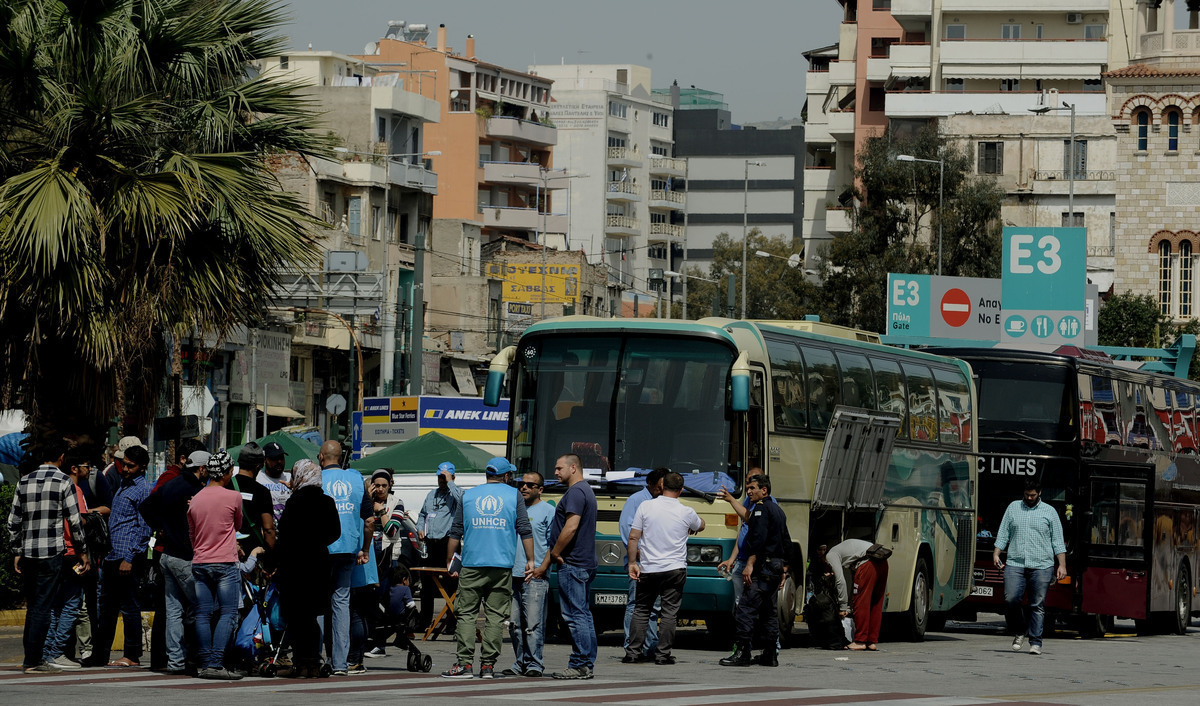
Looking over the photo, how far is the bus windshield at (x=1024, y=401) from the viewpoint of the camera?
26688mm

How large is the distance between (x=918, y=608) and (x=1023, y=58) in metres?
78.7

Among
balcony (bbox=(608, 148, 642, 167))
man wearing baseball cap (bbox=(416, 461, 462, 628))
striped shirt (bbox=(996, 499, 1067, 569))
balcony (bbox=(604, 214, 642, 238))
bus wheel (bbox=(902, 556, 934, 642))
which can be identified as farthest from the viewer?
balcony (bbox=(608, 148, 642, 167))

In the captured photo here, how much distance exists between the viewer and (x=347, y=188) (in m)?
83.0

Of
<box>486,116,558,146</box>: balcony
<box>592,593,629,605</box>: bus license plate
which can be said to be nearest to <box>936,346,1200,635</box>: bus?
<box>592,593,629,605</box>: bus license plate

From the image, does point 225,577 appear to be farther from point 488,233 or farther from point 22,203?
point 488,233

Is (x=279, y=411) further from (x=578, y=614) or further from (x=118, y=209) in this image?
(x=578, y=614)

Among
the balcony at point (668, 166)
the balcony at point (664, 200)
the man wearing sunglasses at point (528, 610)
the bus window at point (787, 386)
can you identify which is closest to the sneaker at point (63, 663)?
the man wearing sunglasses at point (528, 610)

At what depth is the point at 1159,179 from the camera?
9525 centimetres

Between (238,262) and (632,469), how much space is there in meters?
4.53

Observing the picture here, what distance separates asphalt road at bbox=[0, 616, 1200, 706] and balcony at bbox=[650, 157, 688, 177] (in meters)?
132

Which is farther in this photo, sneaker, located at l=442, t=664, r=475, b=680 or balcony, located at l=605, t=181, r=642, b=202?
balcony, located at l=605, t=181, r=642, b=202

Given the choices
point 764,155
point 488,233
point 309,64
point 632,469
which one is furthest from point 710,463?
point 764,155

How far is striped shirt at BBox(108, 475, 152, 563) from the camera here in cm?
1625

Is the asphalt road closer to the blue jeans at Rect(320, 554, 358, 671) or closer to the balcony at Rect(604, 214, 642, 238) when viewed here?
the blue jeans at Rect(320, 554, 358, 671)
